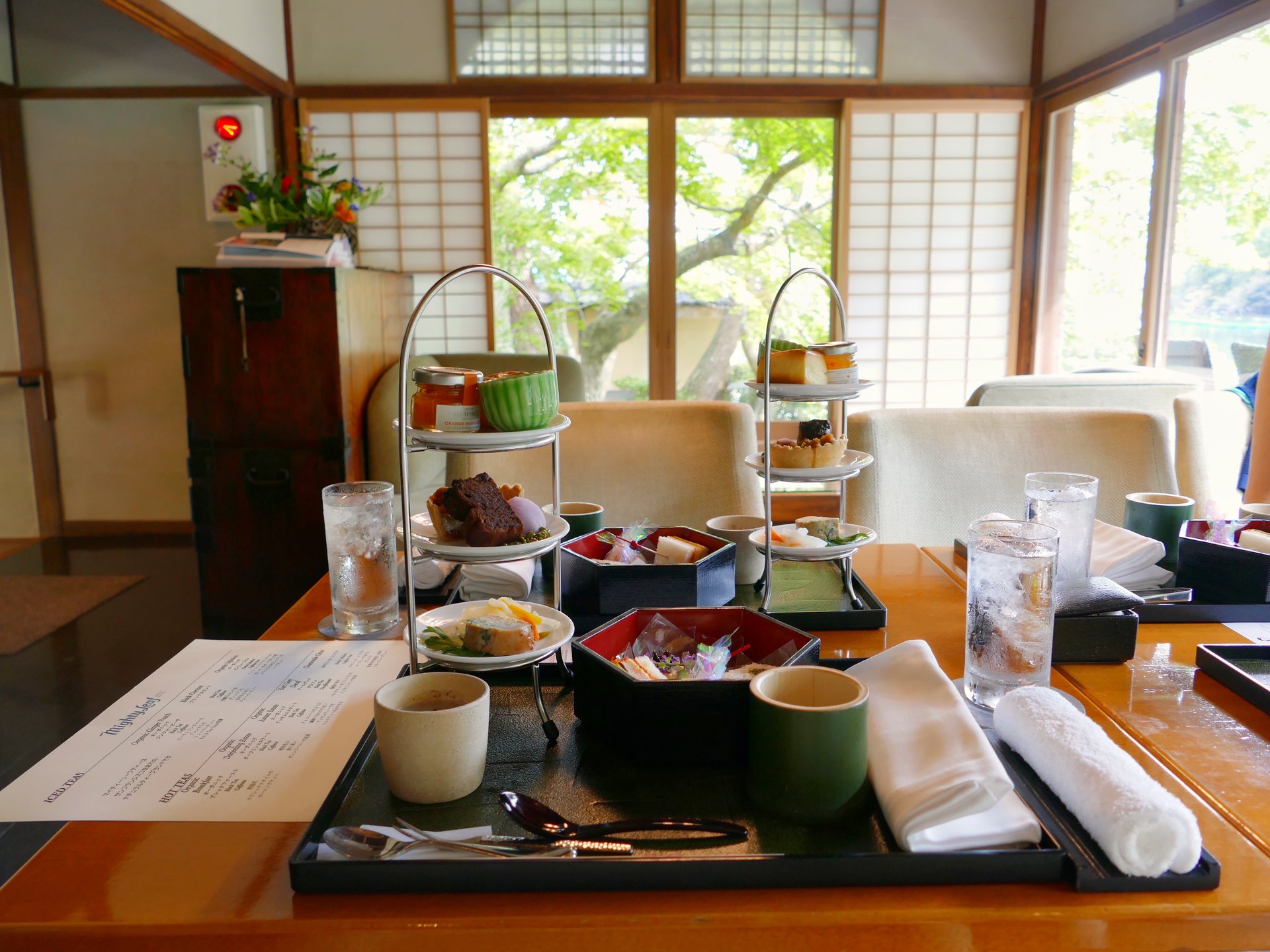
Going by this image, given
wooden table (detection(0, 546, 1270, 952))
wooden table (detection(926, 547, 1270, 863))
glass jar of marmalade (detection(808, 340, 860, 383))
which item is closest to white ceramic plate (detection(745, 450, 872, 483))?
glass jar of marmalade (detection(808, 340, 860, 383))

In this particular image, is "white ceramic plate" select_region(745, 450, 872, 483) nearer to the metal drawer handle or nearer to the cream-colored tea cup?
the cream-colored tea cup

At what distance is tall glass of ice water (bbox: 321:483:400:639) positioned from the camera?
114 cm

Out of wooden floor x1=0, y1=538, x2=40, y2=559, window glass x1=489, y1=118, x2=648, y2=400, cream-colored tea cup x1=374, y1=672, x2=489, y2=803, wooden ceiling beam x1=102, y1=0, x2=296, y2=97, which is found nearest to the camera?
cream-colored tea cup x1=374, y1=672, x2=489, y2=803

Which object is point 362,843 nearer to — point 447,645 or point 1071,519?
point 447,645

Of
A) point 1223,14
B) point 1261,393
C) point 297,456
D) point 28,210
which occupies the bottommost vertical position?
point 297,456

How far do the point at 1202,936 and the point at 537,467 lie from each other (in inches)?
54.6

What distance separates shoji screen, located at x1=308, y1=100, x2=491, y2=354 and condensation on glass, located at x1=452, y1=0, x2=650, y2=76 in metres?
0.23

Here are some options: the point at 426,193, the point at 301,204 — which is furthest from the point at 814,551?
the point at 426,193

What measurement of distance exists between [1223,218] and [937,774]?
308cm

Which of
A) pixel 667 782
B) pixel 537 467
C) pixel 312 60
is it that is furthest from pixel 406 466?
pixel 312 60

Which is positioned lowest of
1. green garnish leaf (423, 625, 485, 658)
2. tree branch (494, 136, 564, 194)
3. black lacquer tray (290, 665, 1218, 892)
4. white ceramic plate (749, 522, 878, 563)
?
black lacquer tray (290, 665, 1218, 892)

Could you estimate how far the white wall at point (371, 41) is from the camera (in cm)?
389

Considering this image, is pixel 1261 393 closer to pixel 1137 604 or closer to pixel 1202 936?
pixel 1137 604

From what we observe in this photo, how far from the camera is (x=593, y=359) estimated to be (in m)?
4.65
